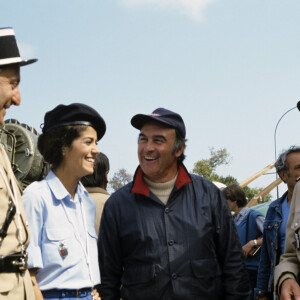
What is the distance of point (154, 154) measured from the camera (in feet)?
14.3

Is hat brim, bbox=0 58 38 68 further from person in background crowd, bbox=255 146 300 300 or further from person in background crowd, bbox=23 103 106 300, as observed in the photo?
person in background crowd, bbox=255 146 300 300

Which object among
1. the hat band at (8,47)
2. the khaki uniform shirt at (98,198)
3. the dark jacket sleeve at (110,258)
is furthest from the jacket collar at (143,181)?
the hat band at (8,47)

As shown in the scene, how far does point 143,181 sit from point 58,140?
775mm

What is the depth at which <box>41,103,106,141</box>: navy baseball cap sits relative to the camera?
13.1 ft

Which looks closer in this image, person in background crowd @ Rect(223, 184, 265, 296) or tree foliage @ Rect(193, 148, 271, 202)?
person in background crowd @ Rect(223, 184, 265, 296)

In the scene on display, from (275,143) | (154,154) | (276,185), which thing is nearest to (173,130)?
(154,154)

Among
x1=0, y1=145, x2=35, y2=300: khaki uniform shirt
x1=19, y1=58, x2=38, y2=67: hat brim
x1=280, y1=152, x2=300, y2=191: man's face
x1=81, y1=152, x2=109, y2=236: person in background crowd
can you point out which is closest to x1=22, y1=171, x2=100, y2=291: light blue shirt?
x1=0, y1=145, x2=35, y2=300: khaki uniform shirt

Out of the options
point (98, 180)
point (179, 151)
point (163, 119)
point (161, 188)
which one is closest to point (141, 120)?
point (163, 119)

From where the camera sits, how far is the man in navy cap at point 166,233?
401cm

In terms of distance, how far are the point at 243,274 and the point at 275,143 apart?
2749 cm

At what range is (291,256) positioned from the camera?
369cm

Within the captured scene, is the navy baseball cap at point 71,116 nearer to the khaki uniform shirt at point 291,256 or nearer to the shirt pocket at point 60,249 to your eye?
the shirt pocket at point 60,249

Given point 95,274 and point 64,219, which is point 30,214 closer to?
point 64,219

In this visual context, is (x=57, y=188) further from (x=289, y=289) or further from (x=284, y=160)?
(x=284, y=160)
